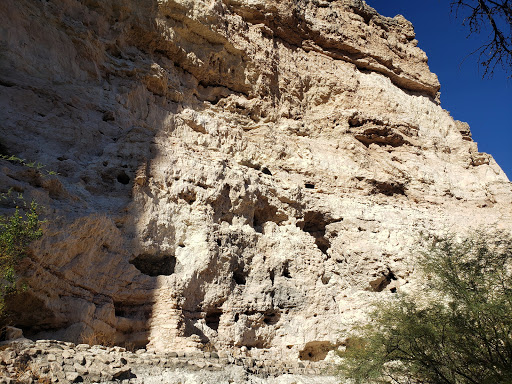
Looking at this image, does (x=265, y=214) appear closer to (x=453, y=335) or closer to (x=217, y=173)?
(x=217, y=173)

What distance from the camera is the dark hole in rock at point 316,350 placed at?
460 inches

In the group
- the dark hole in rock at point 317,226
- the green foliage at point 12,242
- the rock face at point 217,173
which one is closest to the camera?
the green foliage at point 12,242

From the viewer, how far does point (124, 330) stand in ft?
33.2

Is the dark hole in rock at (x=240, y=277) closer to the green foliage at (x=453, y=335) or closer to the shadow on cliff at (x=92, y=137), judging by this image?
the shadow on cliff at (x=92, y=137)

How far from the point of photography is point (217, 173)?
43.3 ft

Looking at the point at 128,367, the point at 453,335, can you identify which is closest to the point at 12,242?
the point at 128,367

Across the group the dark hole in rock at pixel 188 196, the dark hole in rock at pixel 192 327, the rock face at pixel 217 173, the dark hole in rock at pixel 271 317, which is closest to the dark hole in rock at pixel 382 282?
the rock face at pixel 217 173

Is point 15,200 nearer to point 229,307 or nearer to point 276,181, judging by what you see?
point 229,307

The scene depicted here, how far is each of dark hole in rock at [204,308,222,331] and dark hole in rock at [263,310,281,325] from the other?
50.4 inches

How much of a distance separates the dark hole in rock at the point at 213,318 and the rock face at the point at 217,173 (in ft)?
0.17

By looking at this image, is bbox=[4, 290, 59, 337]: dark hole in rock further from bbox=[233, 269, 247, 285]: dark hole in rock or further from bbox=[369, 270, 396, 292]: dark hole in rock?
bbox=[369, 270, 396, 292]: dark hole in rock

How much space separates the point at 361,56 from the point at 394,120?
4526mm

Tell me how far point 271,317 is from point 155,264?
11.0 feet

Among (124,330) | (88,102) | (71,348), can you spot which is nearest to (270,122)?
(88,102)
